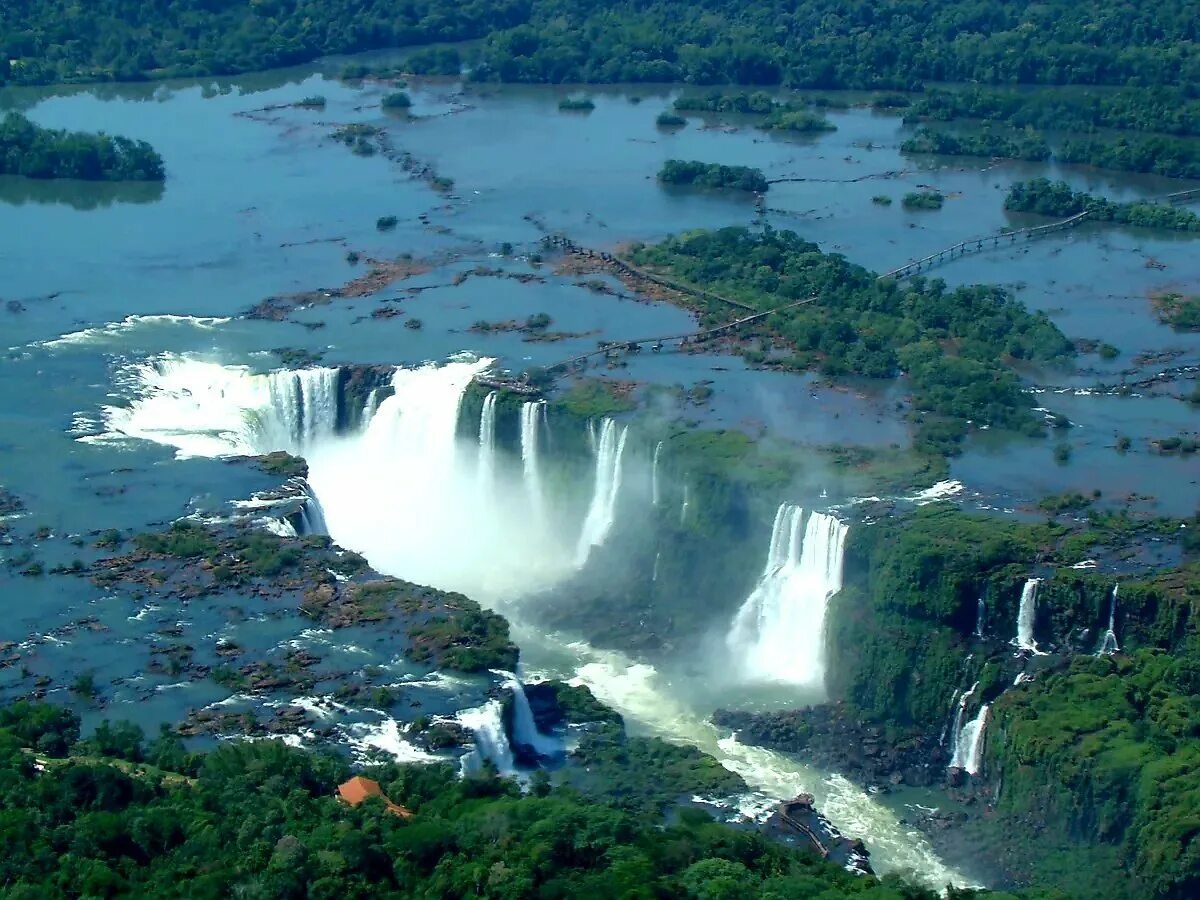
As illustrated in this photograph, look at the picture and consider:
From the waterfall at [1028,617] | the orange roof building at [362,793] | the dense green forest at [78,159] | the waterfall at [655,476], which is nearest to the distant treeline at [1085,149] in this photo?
the dense green forest at [78,159]

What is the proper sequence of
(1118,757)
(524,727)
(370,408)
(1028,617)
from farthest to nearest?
1. (370,408)
2. (1028,617)
3. (524,727)
4. (1118,757)

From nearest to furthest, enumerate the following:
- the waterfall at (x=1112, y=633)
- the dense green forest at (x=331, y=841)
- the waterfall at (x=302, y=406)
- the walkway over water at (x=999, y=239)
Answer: the dense green forest at (x=331, y=841), the waterfall at (x=1112, y=633), the waterfall at (x=302, y=406), the walkway over water at (x=999, y=239)

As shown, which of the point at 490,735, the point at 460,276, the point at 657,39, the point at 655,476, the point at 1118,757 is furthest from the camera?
the point at 657,39

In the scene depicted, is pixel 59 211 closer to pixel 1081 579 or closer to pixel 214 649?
pixel 214 649

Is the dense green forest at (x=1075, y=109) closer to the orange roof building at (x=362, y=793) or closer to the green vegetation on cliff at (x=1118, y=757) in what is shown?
the green vegetation on cliff at (x=1118, y=757)

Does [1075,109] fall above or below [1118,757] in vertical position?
above

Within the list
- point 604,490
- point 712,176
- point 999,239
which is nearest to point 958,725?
point 604,490

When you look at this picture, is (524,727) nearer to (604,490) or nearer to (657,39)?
(604,490)
